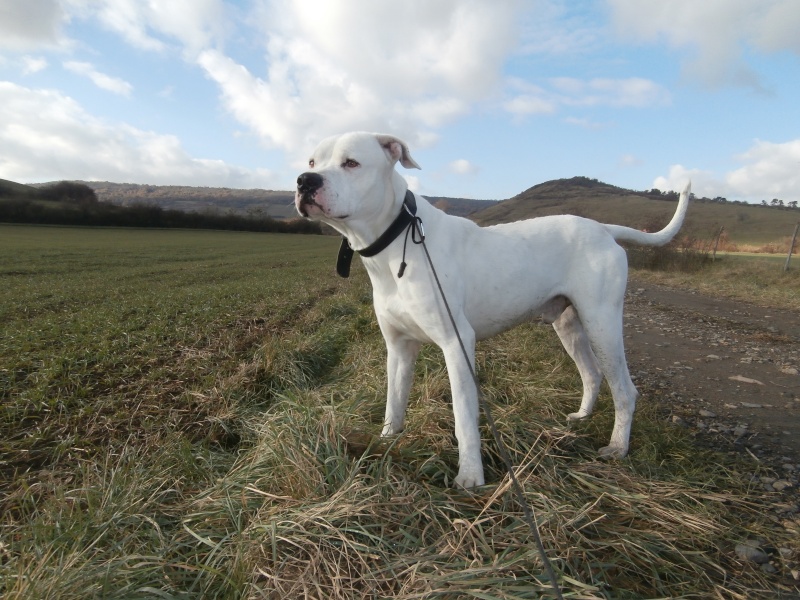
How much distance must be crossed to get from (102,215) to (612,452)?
75.3m

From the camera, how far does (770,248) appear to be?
25.6m

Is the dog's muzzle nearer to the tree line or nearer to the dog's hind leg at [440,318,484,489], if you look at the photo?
the dog's hind leg at [440,318,484,489]

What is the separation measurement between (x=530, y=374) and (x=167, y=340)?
20.3 ft

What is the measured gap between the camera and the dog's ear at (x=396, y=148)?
3090mm

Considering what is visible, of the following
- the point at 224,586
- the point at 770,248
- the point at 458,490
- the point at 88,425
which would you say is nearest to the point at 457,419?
the point at 458,490

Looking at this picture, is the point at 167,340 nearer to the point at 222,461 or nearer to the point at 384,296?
the point at 222,461

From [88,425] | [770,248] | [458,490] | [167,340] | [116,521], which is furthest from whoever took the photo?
[770,248]

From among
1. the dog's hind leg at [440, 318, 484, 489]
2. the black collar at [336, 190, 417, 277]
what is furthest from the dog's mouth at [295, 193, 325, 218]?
the dog's hind leg at [440, 318, 484, 489]

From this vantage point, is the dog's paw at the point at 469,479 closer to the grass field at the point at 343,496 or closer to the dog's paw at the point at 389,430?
the grass field at the point at 343,496

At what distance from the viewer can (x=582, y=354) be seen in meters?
4.05

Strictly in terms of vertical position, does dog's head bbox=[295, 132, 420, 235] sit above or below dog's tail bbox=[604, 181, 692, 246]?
above

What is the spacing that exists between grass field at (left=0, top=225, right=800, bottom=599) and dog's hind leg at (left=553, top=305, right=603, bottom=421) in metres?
0.16

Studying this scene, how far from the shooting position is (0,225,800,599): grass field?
2102 millimetres

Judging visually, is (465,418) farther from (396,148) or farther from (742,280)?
(742,280)
